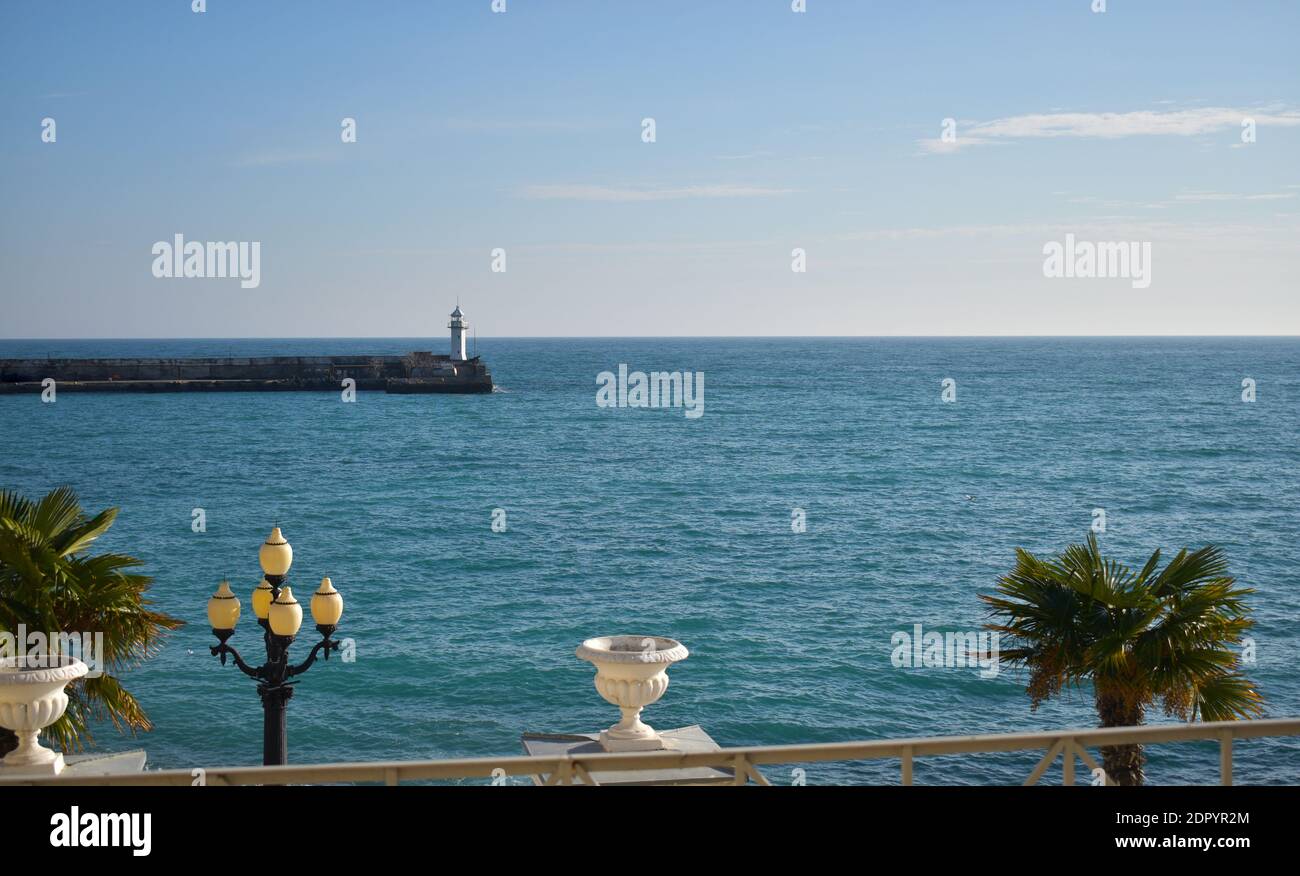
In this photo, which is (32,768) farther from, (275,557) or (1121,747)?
(1121,747)

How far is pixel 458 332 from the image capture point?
121062 millimetres

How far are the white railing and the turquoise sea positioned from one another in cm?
1455

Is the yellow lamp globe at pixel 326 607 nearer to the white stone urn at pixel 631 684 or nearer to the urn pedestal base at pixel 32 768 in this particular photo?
the urn pedestal base at pixel 32 768

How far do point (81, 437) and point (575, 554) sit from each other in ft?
180

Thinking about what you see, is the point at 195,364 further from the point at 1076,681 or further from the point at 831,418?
the point at 1076,681

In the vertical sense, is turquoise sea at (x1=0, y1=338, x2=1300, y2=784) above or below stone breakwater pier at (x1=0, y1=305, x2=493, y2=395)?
below

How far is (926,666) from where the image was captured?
28062mm

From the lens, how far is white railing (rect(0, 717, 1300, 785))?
5820 mm

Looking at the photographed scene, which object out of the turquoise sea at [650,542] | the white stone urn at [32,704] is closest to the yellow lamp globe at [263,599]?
the white stone urn at [32,704]

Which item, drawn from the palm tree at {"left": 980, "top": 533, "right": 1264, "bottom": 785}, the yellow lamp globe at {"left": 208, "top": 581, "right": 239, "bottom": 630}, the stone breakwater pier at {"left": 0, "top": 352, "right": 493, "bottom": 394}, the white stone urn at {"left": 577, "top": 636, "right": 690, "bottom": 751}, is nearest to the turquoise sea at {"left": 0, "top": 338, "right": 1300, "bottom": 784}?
the stone breakwater pier at {"left": 0, "top": 352, "right": 493, "bottom": 394}

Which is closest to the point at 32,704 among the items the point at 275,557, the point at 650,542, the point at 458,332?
the point at 275,557

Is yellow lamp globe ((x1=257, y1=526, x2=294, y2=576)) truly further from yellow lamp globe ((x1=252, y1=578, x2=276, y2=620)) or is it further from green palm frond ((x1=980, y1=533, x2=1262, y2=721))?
green palm frond ((x1=980, y1=533, x2=1262, y2=721))
